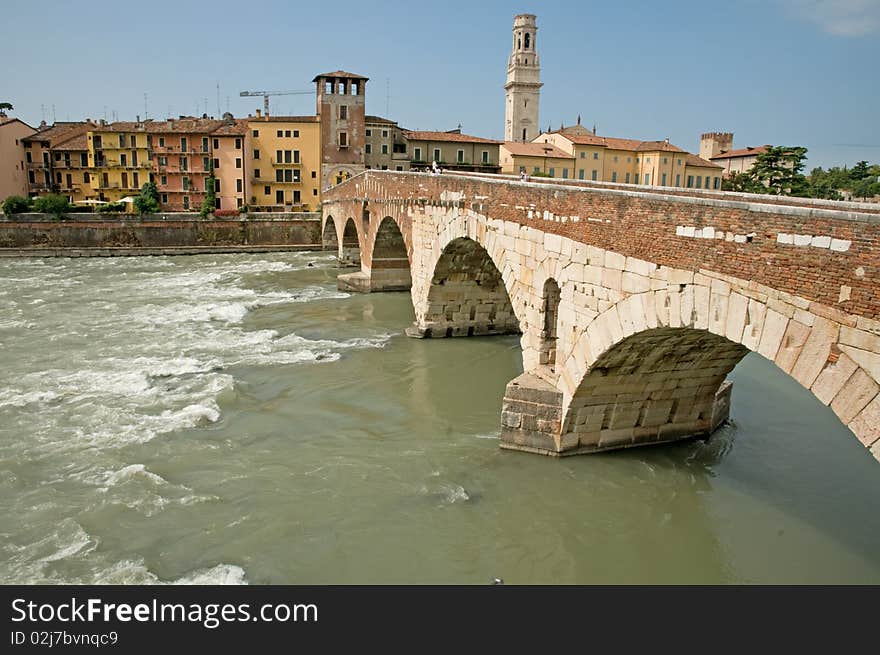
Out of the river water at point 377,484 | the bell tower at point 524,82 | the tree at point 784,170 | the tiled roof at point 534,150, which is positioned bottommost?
the river water at point 377,484

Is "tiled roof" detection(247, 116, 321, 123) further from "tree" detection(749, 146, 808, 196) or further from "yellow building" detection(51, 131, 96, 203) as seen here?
"tree" detection(749, 146, 808, 196)

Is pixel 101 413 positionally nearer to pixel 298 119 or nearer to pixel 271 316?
pixel 271 316

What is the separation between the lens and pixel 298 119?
5222 centimetres

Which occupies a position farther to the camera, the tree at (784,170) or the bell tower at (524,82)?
the bell tower at (524,82)

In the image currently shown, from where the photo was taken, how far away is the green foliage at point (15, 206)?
136 ft

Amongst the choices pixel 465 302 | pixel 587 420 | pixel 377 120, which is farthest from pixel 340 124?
pixel 587 420

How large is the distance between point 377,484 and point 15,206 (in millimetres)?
40697

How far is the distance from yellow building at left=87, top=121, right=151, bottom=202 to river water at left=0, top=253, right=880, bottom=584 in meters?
37.3

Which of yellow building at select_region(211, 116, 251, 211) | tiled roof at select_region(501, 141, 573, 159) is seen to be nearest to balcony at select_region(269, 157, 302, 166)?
yellow building at select_region(211, 116, 251, 211)

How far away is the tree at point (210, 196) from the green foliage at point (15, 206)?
10.1 meters

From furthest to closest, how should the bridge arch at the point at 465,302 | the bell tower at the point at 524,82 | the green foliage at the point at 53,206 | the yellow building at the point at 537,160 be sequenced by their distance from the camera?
1. the bell tower at the point at 524,82
2. the yellow building at the point at 537,160
3. the green foliage at the point at 53,206
4. the bridge arch at the point at 465,302

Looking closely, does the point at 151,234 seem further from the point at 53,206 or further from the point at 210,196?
the point at 210,196

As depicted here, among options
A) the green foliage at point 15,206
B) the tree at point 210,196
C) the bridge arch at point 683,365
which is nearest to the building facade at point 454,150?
the tree at point 210,196

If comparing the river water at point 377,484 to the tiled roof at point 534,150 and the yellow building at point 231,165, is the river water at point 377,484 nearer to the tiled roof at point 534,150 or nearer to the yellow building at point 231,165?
the yellow building at point 231,165
